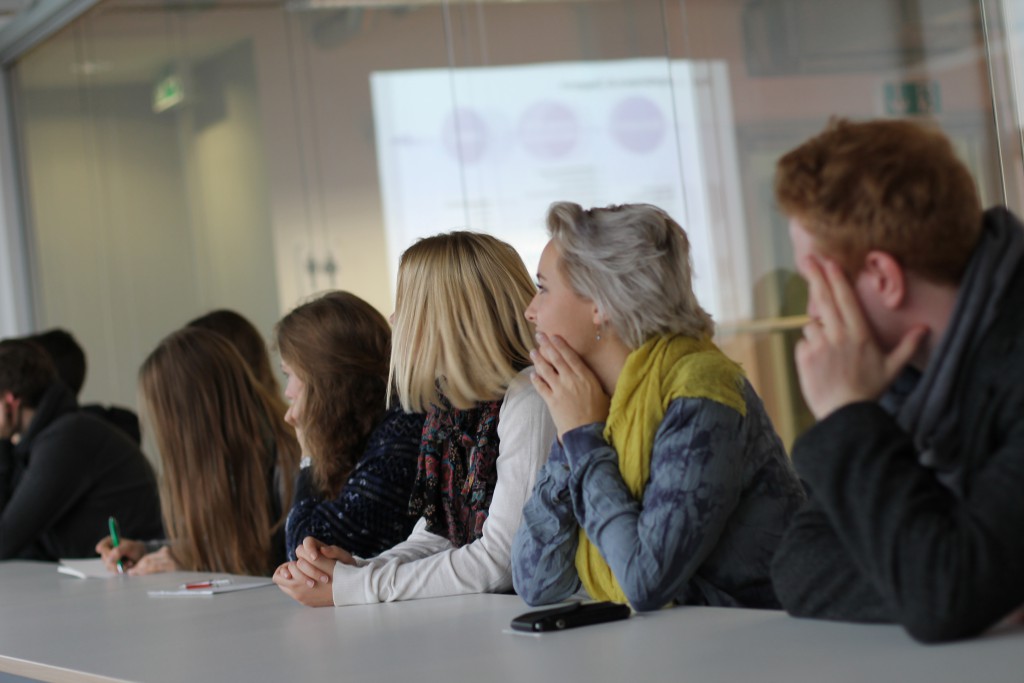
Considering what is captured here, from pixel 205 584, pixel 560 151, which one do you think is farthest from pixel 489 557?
pixel 560 151

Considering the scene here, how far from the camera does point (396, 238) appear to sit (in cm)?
565

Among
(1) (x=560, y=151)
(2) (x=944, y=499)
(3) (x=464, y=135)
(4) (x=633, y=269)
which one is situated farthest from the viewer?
(3) (x=464, y=135)

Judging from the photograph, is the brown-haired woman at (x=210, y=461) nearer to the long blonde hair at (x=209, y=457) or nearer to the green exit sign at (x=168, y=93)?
the long blonde hair at (x=209, y=457)

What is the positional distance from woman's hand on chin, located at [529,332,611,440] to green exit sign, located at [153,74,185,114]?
4.96 m

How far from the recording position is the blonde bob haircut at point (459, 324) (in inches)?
96.3

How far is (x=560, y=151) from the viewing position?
4789mm

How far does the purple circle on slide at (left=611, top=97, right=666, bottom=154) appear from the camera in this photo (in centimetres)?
445

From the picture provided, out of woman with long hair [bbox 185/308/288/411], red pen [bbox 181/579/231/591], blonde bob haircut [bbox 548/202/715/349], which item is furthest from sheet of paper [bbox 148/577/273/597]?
blonde bob haircut [bbox 548/202/715/349]

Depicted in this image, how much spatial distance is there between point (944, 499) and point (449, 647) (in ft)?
2.38

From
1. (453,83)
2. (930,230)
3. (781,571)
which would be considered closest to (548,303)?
(781,571)

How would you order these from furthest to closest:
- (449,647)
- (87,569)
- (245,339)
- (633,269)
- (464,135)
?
(464,135), (245,339), (87,569), (633,269), (449,647)

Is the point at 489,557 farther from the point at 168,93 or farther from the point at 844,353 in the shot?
the point at 168,93

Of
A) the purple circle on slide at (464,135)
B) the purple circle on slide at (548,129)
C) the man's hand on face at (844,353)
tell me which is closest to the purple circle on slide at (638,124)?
the purple circle on slide at (548,129)

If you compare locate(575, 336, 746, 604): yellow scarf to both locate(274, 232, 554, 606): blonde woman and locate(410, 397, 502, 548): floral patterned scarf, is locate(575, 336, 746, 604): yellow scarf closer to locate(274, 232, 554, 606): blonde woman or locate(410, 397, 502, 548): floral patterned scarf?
locate(274, 232, 554, 606): blonde woman
